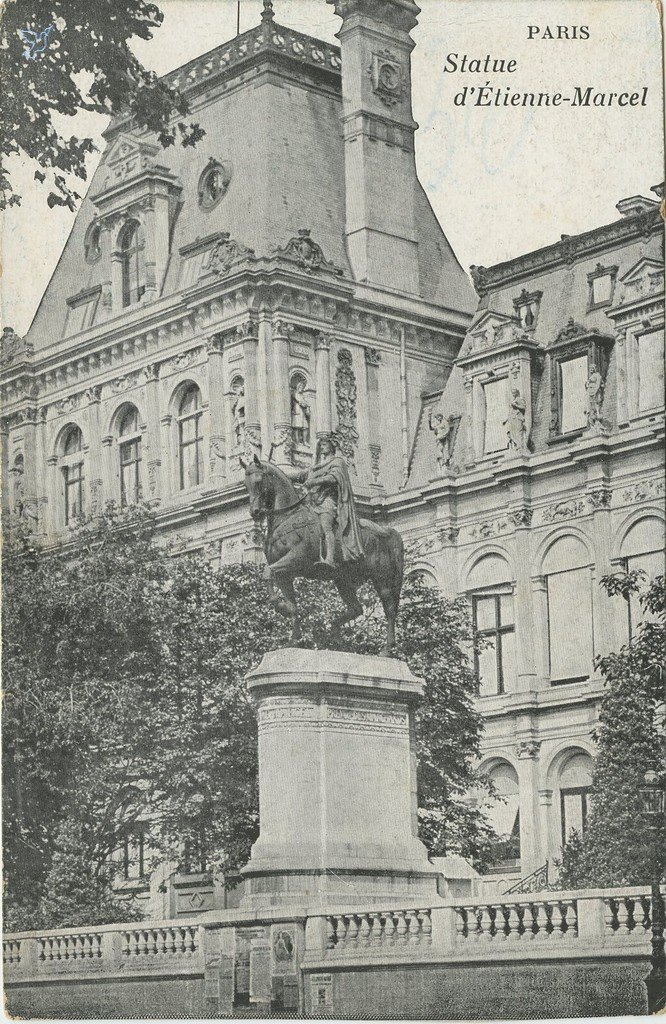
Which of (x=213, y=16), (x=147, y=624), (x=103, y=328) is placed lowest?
(x=147, y=624)

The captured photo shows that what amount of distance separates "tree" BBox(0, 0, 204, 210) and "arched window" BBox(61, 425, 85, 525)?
4.62 m

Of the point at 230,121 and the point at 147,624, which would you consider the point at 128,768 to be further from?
the point at 230,121

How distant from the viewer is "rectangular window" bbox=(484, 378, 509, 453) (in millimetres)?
23812

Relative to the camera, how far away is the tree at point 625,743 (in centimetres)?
1959

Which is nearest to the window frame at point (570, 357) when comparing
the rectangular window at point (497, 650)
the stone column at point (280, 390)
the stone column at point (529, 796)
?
the rectangular window at point (497, 650)

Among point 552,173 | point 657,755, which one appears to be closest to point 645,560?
point 657,755

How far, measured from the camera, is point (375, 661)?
60.4 feet

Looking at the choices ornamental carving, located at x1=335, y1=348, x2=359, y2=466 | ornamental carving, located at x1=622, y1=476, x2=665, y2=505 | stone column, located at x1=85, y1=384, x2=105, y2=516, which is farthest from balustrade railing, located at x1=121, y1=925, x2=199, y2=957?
ornamental carving, located at x1=335, y1=348, x2=359, y2=466

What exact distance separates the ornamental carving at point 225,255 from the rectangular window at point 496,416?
3.27 meters

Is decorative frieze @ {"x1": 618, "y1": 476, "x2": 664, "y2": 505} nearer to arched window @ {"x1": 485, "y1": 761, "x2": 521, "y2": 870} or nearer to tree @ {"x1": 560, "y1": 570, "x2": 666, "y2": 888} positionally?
tree @ {"x1": 560, "y1": 570, "x2": 666, "y2": 888}

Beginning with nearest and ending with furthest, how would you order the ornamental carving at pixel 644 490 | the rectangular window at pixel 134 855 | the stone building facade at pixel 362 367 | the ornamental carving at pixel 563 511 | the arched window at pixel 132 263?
the rectangular window at pixel 134 855, the ornamental carving at pixel 644 490, the stone building facade at pixel 362 367, the ornamental carving at pixel 563 511, the arched window at pixel 132 263

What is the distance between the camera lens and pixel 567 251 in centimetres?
2256

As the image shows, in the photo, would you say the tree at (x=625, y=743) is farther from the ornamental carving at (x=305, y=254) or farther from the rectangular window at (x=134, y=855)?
the ornamental carving at (x=305, y=254)

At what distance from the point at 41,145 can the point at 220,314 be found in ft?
18.3
